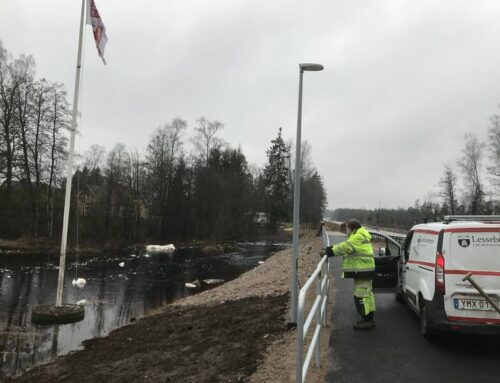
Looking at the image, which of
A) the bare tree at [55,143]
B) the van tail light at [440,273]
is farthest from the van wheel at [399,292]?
the bare tree at [55,143]

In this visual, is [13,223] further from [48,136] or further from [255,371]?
[255,371]

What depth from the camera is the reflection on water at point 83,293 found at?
12.2 meters

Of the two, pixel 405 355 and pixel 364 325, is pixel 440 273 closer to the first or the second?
pixel 405 355

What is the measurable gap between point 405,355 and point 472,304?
4.09ft

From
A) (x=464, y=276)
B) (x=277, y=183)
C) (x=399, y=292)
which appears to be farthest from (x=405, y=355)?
(x=277, y=183)

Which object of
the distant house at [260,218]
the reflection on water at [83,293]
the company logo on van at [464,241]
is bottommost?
the reflection on water at [83,293]

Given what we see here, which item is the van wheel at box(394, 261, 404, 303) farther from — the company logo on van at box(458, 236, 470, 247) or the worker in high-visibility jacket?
the company logo on van at box(458, 236, 470, 247)

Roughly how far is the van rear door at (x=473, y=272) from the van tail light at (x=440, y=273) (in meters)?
0.06

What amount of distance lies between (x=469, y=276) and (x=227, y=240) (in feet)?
188

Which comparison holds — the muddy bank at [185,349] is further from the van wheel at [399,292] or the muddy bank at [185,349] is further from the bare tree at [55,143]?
the bare tree at [55,143]

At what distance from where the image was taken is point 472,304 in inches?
250

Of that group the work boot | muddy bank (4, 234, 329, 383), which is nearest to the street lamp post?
muddy bank (4, 234, 329, 383)

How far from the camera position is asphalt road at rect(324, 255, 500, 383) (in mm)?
5820

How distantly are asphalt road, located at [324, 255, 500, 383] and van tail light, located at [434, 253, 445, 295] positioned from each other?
1011 mm
